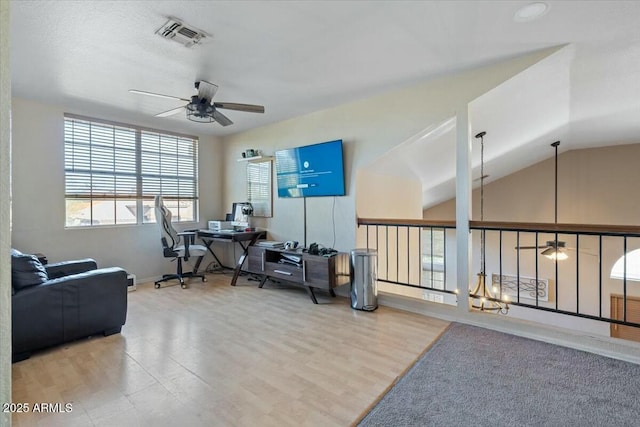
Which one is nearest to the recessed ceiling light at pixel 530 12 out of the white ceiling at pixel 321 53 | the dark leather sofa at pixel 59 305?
the white ceiling at pixel 321 53

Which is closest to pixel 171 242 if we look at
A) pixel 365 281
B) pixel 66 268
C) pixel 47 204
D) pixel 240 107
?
pixel 66 268

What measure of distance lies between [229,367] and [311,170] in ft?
8.69

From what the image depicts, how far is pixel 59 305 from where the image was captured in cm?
247

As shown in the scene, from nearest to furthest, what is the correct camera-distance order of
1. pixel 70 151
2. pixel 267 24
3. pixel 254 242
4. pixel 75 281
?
1. pixel 267 24
2. pixel 75 281
3. pixel 70 151
4. pixel 254 242

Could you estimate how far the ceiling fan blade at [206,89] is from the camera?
9.41 ft

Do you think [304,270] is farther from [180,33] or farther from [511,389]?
[180,33]

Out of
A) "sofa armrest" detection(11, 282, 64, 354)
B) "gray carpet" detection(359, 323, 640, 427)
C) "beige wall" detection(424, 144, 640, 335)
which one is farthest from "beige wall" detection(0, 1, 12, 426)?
"beige wall" detection(424, 144, 640, 335)

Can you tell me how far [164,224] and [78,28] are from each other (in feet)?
8.81

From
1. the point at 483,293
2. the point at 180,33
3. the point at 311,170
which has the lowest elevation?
the point at 483,293

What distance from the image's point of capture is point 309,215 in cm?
434

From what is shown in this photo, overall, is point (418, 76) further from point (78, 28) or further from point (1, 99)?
point (1, 99)

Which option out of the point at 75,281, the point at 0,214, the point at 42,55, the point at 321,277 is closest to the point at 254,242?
the point at 321,277

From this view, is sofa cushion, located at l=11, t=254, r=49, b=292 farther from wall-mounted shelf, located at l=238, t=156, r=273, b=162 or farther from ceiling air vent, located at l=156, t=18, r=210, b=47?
wall-mounted shelf, located at l=238, t=156, r=273, b=162

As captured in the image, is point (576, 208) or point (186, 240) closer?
point (186, 240)
